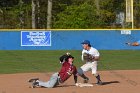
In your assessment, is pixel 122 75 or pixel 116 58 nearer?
pixel 122 75

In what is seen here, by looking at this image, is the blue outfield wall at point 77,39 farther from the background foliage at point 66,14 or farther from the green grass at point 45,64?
the background foliage at point 66,14

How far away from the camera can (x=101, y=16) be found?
4875cm

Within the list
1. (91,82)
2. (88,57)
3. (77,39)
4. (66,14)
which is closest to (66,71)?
(88,57)

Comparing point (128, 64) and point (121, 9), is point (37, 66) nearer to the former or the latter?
point (128, 64)

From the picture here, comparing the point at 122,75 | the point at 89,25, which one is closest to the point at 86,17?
the point at 89,25

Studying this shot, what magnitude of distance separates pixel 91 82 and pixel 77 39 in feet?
59.4

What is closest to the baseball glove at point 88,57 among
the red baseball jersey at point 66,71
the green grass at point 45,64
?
the red baseball jersey at point 66,71

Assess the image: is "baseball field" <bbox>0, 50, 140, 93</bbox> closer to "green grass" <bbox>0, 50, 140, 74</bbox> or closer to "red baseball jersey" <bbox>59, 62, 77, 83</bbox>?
"green grass" <bbox>0, 50, 140, 74</bbox>

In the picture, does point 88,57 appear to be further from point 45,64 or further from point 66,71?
point 45,64

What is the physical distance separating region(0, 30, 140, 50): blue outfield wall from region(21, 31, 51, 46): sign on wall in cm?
22

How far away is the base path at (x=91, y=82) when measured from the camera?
550 inches

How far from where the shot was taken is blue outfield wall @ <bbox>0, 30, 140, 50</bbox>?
3409 cm

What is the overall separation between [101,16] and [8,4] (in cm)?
1102

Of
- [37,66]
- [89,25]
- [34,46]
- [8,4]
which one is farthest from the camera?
[8,4]
